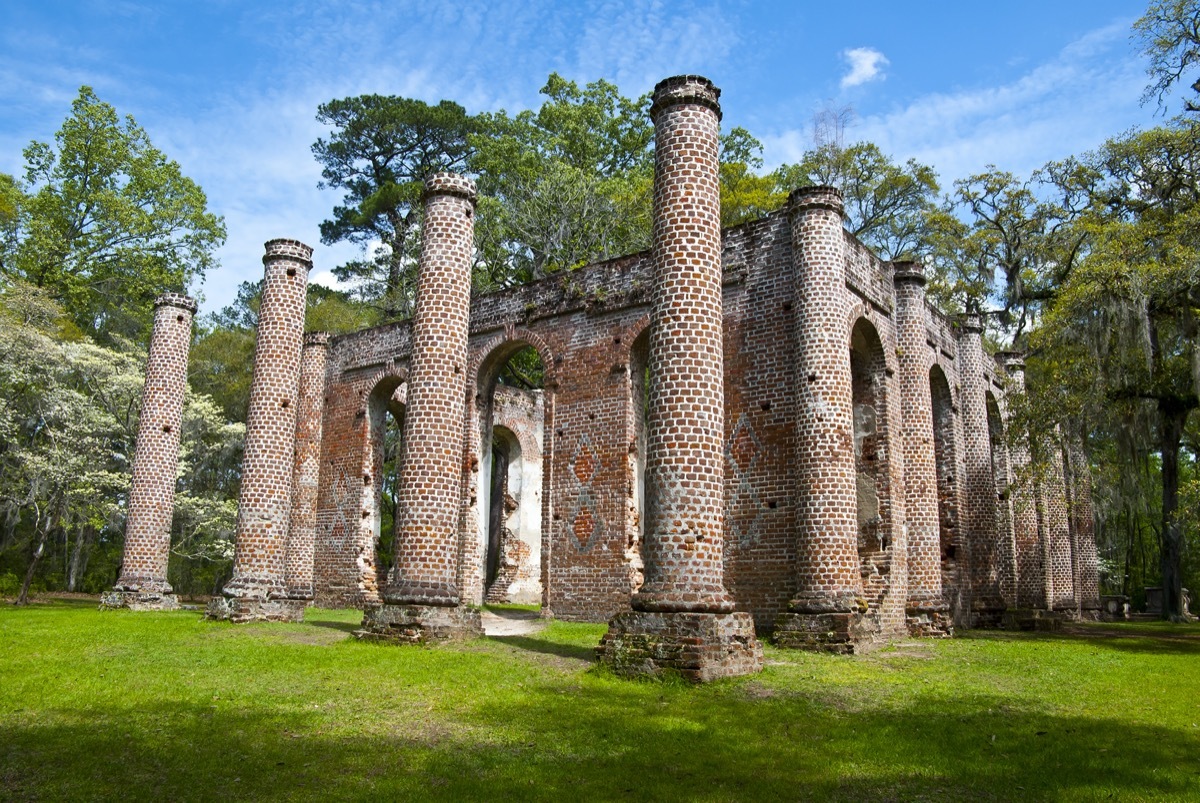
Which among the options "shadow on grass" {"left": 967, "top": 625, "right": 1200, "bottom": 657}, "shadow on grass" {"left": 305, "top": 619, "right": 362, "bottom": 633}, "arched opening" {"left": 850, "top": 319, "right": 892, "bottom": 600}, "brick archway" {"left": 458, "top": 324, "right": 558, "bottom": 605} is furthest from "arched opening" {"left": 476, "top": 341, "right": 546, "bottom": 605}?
"shadow on grass" {"left": 967, "top": 625, "right": 1200, "bottom": 657}

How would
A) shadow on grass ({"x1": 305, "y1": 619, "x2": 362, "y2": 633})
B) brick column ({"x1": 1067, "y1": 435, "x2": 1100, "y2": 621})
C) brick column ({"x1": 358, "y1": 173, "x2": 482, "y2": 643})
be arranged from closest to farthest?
Result: brick column ({"x1": 358, "y1": 173, "x2": 482, "y2": 643}) → shadow on grass ({"x1": 305, "y1": 619, "x2": 362, "y2": 633}) → brick column ({"x1": 1067, "y1": 435, "x2": 1100, "y2": 621})

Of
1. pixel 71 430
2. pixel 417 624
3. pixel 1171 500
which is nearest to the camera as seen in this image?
pixel 417 624

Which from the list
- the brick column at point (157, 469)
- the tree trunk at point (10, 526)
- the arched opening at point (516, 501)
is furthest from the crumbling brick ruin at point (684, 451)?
the tree trunk at point (10, 526)

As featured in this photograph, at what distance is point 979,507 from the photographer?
21.9m

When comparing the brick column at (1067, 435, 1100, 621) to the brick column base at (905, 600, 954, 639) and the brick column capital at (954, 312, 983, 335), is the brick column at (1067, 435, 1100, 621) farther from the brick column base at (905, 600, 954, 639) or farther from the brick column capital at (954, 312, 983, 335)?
the brick column base at (905, 600, 954, 639)

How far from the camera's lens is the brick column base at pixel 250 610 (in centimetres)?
1623

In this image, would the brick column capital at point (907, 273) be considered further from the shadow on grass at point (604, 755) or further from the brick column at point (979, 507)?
the shadow on grass at point (604, 755)

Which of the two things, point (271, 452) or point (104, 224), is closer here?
point (271, 452)

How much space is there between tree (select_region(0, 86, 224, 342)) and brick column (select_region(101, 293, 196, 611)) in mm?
10826

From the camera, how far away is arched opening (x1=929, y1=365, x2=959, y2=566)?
20750 millimetres

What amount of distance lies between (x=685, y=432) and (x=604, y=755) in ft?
15.4

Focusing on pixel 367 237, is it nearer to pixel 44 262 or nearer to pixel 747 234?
pixel 44 262

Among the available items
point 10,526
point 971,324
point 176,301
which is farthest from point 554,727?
point 10,526

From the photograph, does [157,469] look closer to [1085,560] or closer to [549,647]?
[549,647]
